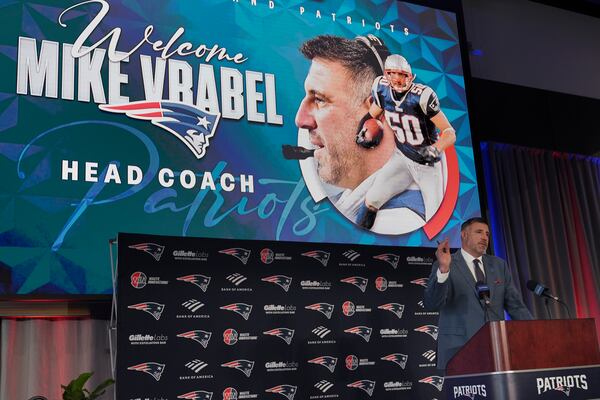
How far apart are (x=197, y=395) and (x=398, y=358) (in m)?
1.46

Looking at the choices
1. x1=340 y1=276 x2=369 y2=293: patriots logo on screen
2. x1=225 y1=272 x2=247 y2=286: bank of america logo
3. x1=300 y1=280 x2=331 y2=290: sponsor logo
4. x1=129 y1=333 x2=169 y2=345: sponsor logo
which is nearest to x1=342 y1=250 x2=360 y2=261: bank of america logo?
x1=340 y1=276 x2=369 y2=293: patriots logo on screen

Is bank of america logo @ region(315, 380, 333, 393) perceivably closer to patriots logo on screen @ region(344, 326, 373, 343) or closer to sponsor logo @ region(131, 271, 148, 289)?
patriots logo on screen @ region(344, 326, 373, 343)

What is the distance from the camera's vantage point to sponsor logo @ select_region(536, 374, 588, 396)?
3.09 m

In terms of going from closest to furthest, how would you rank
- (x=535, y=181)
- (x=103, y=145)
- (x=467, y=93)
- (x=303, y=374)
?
(x=303, y=374) < (x=103, y=145) < (x=467, y=93) < (x=535, y=181)

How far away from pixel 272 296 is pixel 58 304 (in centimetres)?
149

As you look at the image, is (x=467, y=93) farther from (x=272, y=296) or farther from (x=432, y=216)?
(x=272, y=296)

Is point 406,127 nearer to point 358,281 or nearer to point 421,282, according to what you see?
point 421,282

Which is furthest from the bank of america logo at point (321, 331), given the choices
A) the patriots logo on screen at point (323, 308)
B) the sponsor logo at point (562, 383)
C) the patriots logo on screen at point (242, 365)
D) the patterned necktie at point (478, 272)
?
the sponsor logo at point (562, 383)

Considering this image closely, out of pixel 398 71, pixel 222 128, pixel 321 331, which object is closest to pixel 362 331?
pixel 321 331

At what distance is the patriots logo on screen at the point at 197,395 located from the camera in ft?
14.2

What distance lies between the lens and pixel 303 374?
4.71 m

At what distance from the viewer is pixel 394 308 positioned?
17.0 feet

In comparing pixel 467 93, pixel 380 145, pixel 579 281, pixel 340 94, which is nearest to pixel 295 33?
pixel 340 94

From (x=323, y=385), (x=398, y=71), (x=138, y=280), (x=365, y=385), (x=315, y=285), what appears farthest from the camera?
(x=398, y=71)
